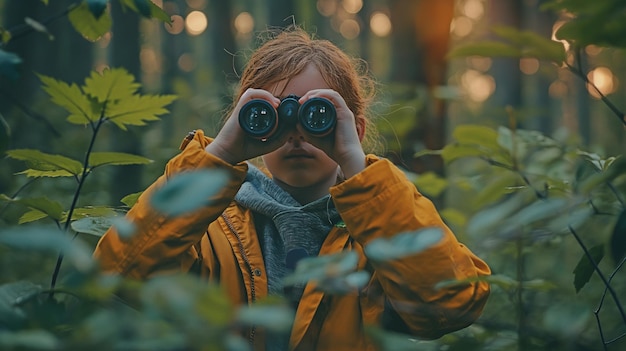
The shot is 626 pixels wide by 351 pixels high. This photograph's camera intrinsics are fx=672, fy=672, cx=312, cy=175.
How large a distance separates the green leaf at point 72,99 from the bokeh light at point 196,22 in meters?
24.8

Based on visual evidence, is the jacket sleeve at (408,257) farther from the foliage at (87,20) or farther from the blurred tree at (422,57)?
the blurred tree at (422,57)

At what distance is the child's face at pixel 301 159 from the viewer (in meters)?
2.08

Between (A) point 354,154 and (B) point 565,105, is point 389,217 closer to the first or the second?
(A) point 354,154

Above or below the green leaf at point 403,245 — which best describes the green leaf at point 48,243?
above

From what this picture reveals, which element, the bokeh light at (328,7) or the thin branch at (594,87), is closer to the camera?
the thin branch at (594,87)

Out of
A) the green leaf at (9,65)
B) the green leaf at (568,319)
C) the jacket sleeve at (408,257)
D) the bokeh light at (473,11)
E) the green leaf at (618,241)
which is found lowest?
the bokeh light at (473,11)

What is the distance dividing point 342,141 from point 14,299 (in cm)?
108

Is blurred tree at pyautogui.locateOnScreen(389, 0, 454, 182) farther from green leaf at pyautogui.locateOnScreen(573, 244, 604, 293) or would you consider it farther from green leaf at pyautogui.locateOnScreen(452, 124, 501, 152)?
green leaf at pyautogui.locateOnScreen(573, 244, 604, 293)

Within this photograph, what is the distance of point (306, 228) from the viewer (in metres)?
2.03

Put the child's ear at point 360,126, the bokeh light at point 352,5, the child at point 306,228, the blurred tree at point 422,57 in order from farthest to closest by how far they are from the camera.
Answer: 1. the bokeh light at point 352,5
2. the blurred tree at point 422,57
3. the child's ear at point 360,126
4. the child at point 306,228

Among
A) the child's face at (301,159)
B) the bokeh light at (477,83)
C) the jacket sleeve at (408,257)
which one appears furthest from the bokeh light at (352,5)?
the jacket sleeve at (408,257)

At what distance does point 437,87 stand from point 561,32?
3.71m

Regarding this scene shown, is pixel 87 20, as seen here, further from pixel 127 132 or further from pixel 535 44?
pixel 127 132

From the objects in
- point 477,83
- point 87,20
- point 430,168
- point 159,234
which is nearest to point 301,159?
point 159,234
